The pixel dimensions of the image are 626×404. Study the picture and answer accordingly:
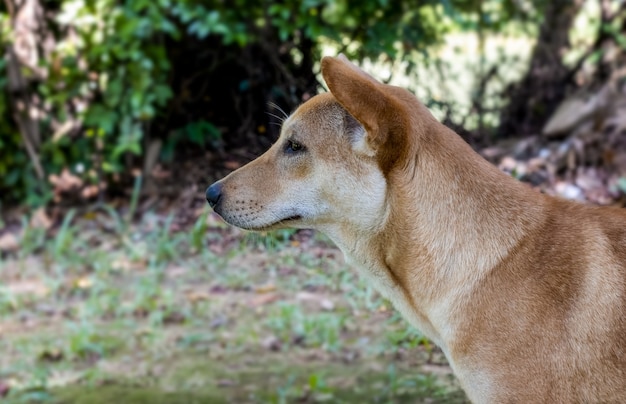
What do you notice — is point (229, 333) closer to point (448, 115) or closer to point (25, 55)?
point (448, 115)

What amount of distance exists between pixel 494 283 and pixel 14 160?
6037 millimetres

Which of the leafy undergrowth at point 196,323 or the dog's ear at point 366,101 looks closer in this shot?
the dog's ear at point 366,101

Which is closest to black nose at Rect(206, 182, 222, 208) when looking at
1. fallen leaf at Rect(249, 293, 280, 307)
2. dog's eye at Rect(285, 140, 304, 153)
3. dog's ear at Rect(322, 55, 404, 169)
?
dog's eye at Rect(285, 140, 304, 153)

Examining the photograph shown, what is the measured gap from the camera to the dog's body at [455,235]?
273 centimetres

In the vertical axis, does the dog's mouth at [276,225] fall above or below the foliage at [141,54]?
above

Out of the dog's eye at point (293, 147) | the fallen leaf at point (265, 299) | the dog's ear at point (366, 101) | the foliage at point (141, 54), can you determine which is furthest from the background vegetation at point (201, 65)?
the dog's ear at point (366, 101)

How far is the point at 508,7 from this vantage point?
866 cm

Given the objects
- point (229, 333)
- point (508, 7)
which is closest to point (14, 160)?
point (229, 333)

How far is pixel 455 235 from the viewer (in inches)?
118

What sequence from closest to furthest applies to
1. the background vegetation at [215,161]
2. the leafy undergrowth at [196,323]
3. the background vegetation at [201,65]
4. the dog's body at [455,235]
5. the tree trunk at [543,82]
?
1. the dog's body at [455,235]
2. the leafy undergrowth at [196,323]
3. the background vegetation at [215,161]
4. the background vegetation at [201,65]
5. the tree trunk at [543,82]

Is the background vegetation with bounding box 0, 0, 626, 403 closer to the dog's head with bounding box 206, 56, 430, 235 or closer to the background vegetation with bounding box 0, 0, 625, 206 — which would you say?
the background vegetation with bounding box 0, 0, 625, 206

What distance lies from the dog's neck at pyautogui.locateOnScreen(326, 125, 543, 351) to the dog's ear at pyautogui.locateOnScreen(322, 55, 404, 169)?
16cm

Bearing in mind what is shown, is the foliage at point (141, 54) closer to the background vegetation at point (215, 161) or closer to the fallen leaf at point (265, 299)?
the background vegetation at point (215, 161)

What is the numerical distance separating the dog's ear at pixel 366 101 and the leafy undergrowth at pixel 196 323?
1.36 m
